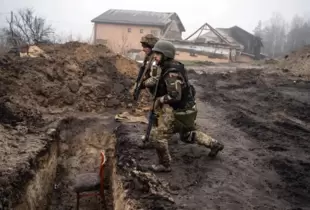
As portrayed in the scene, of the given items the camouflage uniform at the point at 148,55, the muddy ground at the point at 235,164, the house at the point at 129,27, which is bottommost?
the muddy ground at the point at 235,164

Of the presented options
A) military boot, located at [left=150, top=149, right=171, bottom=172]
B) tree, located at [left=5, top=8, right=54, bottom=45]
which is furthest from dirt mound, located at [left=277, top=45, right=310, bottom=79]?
tree, located at [left=5, top=8, right=54, bottom=45]

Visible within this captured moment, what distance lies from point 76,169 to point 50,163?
963 mm

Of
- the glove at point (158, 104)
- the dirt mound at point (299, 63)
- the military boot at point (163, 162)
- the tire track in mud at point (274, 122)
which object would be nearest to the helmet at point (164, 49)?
the glove at point (158, 104)

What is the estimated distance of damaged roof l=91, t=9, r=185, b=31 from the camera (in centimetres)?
3688

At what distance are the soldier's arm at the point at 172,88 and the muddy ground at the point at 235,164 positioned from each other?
114 cm

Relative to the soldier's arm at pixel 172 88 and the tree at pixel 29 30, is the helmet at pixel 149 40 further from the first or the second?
the tree at pixel 29 30

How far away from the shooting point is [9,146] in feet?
21.0

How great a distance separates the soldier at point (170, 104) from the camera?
5.17m

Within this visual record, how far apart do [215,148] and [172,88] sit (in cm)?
144

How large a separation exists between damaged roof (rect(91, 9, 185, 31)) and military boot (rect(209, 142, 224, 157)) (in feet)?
105

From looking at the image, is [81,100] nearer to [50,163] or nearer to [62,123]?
[62,123]

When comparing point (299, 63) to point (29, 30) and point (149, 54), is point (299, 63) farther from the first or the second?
point (29, 30)

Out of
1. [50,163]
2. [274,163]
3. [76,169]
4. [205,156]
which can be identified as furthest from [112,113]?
[274,163]

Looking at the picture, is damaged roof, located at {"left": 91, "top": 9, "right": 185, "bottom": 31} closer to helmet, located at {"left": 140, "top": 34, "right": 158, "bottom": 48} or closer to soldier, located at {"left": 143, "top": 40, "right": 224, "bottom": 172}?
helmet, located at {"left": 140, "top": 34, "right": 158, "bottom": 48}
